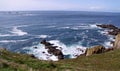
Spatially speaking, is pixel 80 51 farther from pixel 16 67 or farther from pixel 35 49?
pixel 16 67

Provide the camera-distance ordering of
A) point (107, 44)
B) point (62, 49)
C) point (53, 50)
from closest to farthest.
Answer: point (53, 50), point (62, 49), point (107, 44)

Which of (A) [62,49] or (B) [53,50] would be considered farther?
(A) [62,49]

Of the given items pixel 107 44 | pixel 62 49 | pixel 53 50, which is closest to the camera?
pixel 53 50

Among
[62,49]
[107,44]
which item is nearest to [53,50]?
[62,49]

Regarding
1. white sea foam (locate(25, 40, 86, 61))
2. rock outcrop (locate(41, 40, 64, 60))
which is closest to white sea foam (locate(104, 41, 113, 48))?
white sea foam (locate(25, 40, 86, 61))

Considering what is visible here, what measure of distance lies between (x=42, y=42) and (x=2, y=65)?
69.5m

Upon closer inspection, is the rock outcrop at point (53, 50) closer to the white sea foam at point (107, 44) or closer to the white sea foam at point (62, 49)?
the white sea foam at point (62, 49)

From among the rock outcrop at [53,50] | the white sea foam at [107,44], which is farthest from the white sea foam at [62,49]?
the white sea foam at [107,44]

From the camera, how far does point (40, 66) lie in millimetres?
23828

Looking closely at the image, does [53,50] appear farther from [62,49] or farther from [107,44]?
[107,44]

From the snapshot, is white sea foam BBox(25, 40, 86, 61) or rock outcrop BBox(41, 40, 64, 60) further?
rock outcrop BBox(41, 40, 64, 60)

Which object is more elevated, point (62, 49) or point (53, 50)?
point (53, 50)

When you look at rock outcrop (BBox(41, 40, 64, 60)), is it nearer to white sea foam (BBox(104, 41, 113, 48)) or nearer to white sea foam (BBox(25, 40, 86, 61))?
white sea foam (BBox(25, 40, 86, 61))

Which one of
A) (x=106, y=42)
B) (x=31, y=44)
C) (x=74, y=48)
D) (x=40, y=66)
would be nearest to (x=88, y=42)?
(x=106, y=42)
